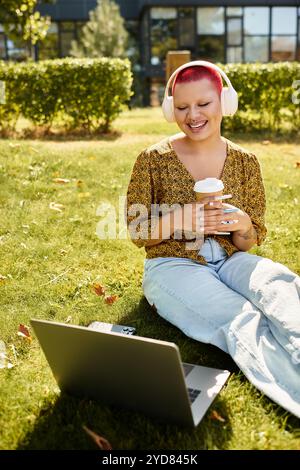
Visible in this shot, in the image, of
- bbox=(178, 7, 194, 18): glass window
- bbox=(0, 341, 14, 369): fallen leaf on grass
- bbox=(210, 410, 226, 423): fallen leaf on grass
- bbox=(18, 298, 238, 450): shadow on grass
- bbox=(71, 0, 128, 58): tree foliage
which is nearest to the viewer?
bbox=(18, 298, 238, 450): shadow on grass

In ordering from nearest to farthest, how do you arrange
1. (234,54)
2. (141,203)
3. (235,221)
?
(235,221), (141,203), (234,54)

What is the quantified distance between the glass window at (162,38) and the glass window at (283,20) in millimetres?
3912

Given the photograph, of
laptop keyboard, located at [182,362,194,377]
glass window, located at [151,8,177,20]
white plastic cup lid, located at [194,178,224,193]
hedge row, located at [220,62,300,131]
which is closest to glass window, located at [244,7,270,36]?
glass window, located at [151,8,177,20]

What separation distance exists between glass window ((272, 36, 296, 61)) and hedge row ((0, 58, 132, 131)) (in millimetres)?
14628

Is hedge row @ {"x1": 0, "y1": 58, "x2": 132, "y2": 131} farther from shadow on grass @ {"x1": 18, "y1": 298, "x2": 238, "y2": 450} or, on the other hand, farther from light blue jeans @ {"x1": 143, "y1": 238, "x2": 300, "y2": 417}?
shadow on grass @ {"x1": 18, "y1": 298, "x2": 238, "y2": 450}

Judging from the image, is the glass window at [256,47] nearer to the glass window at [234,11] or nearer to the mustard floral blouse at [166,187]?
the glass window at [234,11]

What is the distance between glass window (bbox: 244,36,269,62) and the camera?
71.8 feet

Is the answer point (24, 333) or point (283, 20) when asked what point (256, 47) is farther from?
point (24, 333)

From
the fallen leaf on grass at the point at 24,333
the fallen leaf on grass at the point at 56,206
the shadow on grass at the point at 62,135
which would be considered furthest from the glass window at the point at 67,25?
the fallen leaf on grass at the point at 24,333

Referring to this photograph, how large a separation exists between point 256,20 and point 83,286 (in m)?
20.5

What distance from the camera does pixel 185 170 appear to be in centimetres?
316

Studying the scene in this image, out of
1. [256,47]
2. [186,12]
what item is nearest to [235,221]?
[186,12]

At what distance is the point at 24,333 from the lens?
3.23 meters

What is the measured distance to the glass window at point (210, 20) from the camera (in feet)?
70.8
